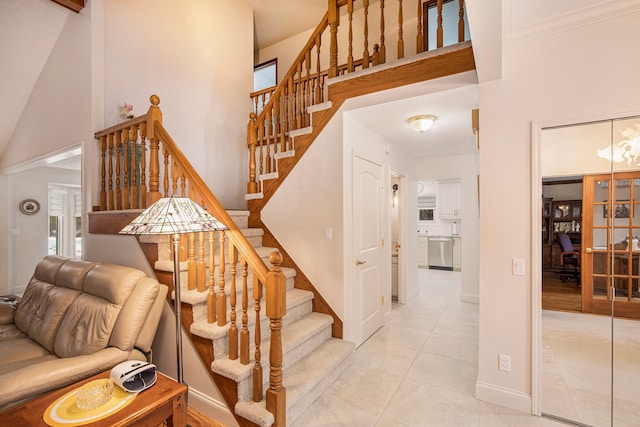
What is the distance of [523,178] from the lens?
86.1 inches

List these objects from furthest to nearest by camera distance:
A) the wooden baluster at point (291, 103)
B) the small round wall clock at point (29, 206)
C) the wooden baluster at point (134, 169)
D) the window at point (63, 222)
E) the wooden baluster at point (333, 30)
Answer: the window at point (63, 222), the small round wall clock at point (29, 206), the wooden baluster at point (291, 103), the wooden baluster at point (333, 30), the wooden baluster at point (134, 169)

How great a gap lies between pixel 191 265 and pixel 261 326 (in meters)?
0.80

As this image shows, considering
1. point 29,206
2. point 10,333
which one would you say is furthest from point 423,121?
point 29,206

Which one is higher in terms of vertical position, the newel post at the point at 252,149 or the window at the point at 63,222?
the newel post at the point at 252,149

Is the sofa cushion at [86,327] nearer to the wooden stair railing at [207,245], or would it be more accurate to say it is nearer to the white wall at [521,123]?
the wooden stair railing at [207,245]

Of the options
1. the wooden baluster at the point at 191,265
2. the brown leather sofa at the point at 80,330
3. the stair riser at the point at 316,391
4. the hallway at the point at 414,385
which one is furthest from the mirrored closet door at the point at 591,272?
the brown leather sofa at the point at 80,330

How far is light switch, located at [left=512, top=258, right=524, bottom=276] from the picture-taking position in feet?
7.23

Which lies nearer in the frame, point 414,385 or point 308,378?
point 308,378

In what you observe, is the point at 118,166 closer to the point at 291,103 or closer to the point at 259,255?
the point at 259,255

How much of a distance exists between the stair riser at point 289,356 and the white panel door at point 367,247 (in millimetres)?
503

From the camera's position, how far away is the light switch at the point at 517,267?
7.23 feet

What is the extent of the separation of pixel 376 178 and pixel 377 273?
121 cm

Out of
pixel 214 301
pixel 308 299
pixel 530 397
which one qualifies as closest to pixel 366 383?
pixel 308 299

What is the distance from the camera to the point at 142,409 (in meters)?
1.47
